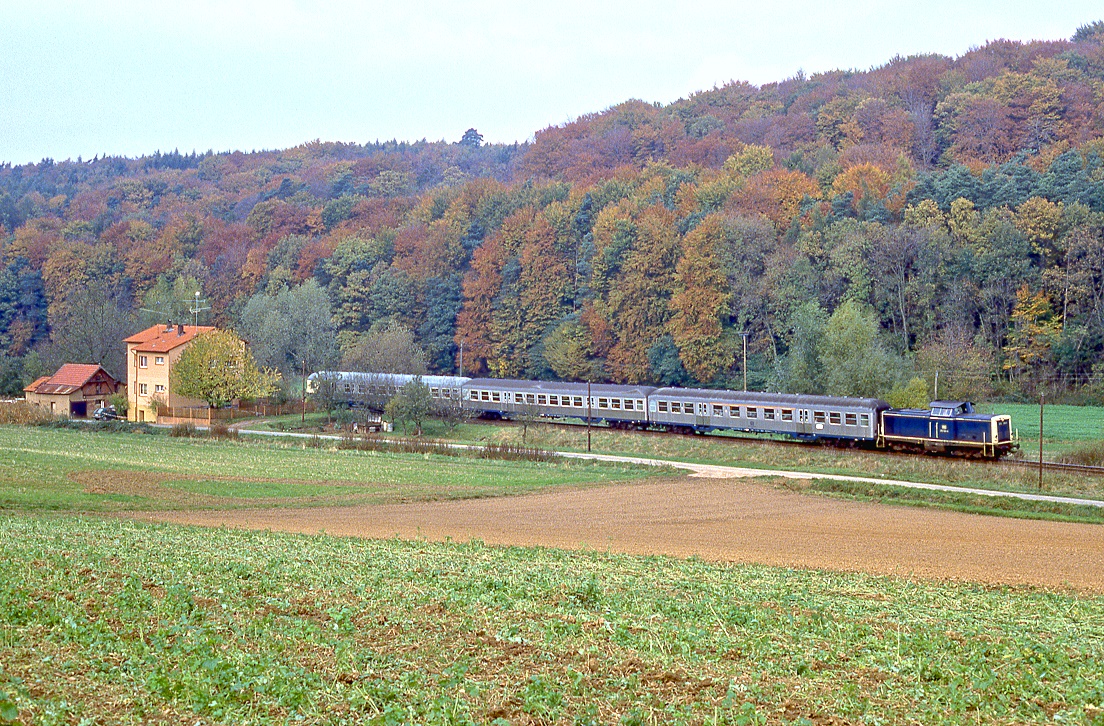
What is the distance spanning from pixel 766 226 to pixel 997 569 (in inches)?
2550

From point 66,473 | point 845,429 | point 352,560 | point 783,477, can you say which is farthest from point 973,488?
point 66,473

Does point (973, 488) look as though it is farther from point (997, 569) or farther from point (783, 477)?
point (997, 569)

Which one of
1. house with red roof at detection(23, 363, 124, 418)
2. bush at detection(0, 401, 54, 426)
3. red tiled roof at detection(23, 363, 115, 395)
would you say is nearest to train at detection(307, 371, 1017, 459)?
house with red roof at detection(23, 363, 124, 418)

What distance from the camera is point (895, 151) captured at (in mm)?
96938

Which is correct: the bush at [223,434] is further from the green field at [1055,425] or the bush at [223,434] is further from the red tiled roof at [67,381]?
the green field at [1055,425]

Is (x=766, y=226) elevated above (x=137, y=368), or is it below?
above

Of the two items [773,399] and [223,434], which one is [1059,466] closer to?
[773,399]

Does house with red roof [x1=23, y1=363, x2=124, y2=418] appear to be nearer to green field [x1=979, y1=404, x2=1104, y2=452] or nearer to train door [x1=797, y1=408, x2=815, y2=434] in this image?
train door [x1=797, y1=408, x2=815, y2=434]

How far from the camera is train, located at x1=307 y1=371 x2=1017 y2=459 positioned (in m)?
46.5

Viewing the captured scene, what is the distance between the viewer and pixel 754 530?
25547 millimetres

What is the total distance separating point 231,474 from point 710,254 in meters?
53.9

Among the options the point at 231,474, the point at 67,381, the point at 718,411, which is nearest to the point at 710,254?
the point at 718,411

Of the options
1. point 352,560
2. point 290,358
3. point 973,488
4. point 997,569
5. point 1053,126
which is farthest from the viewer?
point 1053,126

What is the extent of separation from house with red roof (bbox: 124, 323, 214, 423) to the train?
29.9 feet
